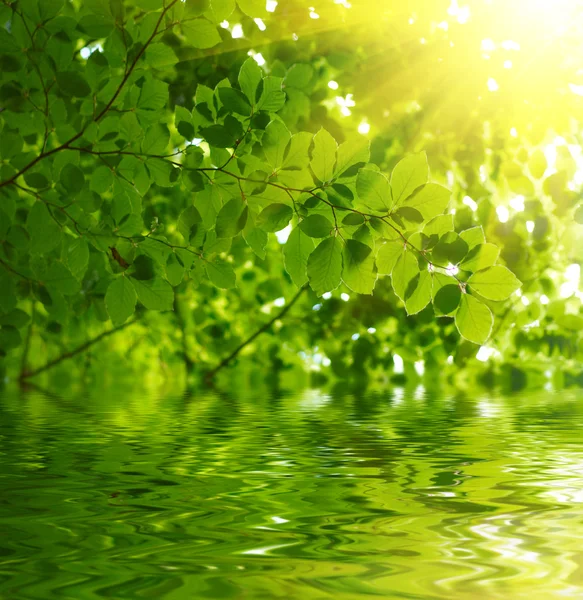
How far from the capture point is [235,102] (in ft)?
4.34

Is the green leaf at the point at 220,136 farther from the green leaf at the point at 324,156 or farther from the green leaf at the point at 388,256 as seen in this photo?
the green leaf at the point at 388,256

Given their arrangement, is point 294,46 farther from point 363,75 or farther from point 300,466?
point 300,466

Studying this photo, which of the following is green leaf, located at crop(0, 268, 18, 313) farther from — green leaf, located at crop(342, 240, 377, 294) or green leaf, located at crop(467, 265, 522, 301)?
green leaf, located at crop(467, 265, 522, 301)

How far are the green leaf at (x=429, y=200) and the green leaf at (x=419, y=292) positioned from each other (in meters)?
0.09

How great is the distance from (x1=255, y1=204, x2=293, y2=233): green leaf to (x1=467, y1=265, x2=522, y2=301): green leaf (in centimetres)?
31

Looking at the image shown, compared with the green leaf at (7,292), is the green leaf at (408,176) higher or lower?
higher

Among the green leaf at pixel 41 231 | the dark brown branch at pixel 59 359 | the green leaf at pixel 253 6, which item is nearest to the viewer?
the green leaf at pixel 253 6

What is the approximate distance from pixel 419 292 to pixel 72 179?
731 mm

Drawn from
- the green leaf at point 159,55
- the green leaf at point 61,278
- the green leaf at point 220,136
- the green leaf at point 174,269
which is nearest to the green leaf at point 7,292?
the green leaf at point 61,278

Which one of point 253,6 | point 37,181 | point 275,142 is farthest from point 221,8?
point 37,181

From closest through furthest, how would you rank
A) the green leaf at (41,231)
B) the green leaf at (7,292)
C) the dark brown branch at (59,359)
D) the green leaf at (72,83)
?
the green leaf at (41,231) → the green leaf at (72,83) → the green leaf at (7,292) → the dark brown branch at (59,359)

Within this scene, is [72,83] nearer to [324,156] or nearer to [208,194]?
[208,194]

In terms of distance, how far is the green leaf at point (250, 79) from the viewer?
1295 mm

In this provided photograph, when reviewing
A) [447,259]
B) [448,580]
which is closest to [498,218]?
[447,259]
